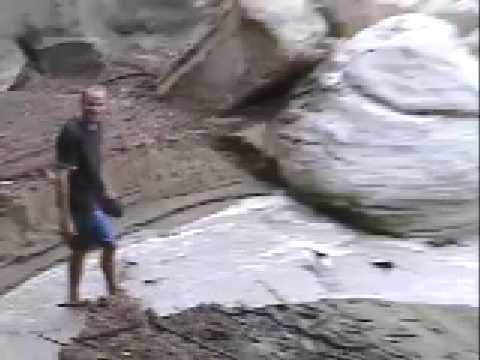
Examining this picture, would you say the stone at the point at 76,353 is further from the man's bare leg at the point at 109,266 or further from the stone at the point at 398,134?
the stone at the point at 398,134

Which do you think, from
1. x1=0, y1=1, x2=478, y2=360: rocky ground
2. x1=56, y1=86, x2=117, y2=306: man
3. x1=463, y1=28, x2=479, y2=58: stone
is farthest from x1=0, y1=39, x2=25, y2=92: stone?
x1=463, y1=28, x2=479, y2=58: stone

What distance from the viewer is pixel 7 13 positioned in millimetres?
927

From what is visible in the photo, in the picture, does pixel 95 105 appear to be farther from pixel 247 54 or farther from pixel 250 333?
pixel 250 333

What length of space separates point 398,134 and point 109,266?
292mm

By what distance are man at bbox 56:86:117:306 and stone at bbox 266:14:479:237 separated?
17cm

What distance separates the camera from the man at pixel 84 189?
2.72 ft

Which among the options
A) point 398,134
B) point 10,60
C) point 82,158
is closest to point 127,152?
point 82,158

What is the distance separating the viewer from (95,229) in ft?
2.84

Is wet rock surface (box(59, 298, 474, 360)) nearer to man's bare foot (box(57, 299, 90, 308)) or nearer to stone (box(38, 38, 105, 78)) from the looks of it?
man's bare foot (box(57, 299, 90, 308))

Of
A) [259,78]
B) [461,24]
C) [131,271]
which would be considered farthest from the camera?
[131,271]

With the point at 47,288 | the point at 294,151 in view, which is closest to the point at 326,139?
the point at 294,151

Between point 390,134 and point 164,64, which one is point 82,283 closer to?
point 164,64

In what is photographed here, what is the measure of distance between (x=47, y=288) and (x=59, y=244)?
4 centimetres

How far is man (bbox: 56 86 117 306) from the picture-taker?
83 centimetres
